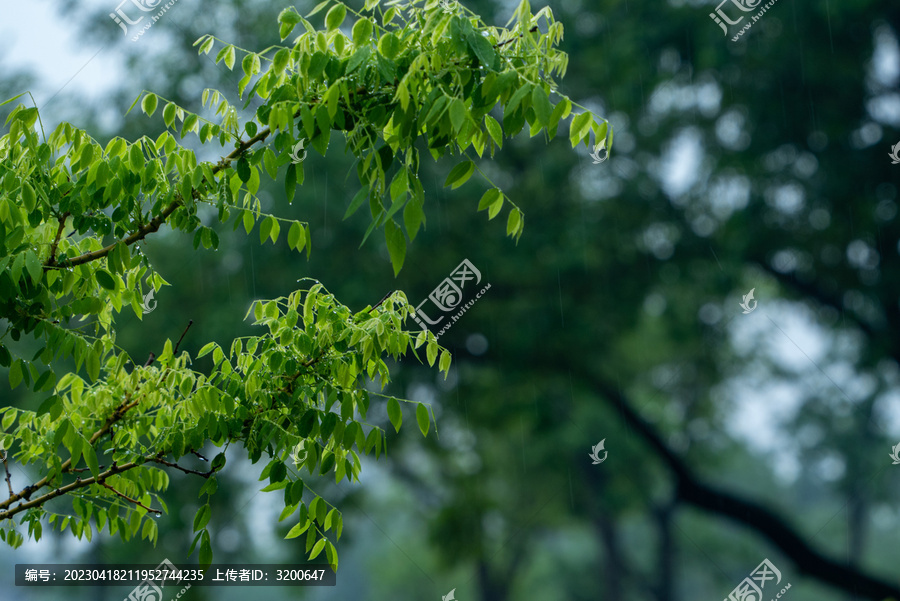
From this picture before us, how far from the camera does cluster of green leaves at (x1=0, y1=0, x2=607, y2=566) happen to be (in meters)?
1.31

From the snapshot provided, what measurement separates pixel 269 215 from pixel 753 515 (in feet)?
26.6

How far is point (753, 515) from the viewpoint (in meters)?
8.39

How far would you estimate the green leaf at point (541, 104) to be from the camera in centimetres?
118

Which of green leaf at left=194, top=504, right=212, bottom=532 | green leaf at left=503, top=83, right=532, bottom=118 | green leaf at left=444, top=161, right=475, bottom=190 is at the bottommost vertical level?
green leaf at left=194, top=504, right=212, bottom=532

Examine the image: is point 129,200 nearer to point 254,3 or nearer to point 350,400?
point 350,400

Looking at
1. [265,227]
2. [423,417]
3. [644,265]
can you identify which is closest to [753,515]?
[644,265]

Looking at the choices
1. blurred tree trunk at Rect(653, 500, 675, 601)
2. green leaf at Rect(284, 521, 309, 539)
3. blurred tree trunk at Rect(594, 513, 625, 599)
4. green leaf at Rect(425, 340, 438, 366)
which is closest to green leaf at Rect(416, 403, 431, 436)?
green leaf at Rect(425, 340, 438, 366)

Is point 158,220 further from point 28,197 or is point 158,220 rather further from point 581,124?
point 581,124

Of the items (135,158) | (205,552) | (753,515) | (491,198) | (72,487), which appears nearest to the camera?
(491,198)

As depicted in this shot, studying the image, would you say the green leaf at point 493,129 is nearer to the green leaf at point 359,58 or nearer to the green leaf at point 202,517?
the green leaf at point 359,58

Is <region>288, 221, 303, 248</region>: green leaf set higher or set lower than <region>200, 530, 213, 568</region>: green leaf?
higher

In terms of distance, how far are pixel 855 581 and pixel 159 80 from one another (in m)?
9.35

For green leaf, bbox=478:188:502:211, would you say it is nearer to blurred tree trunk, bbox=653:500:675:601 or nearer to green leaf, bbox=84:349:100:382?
green leaf, bbox=84:349:100:382

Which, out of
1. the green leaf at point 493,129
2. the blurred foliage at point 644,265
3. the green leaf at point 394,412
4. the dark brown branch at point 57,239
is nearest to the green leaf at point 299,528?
the green leaf at point 394,412
